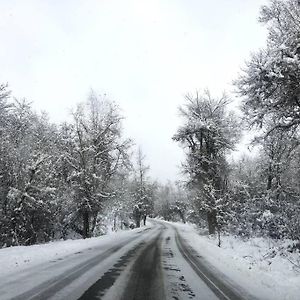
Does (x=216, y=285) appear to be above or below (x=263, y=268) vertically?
below

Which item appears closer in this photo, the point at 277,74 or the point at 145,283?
the point at 145,283

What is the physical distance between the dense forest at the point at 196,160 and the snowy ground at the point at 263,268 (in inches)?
64.1

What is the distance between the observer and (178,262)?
44.8 ft

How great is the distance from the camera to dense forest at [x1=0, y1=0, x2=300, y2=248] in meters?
13.8

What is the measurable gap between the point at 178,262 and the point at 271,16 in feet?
35.4

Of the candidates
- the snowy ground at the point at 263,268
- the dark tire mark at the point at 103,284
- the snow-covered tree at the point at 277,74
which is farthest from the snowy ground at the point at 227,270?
the snow-covered tree at the point at 277,74

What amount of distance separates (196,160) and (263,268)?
2010 cm

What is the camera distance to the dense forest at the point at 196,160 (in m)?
13.8

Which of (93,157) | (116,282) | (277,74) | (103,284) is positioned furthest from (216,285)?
(93,157)

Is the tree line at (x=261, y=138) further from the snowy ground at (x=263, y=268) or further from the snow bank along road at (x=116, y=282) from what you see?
the snow bank along road at (x=116, y=282)

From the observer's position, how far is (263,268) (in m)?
12.2

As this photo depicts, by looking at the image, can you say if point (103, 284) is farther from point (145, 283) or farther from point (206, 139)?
point (206, 139)

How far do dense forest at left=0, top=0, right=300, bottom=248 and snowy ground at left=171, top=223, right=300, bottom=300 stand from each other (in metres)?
1.63

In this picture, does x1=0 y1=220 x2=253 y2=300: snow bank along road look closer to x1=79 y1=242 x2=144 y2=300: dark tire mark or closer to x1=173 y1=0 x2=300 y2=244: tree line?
x1=79 y1=242 x2=144 y2=300: dark tire mark
